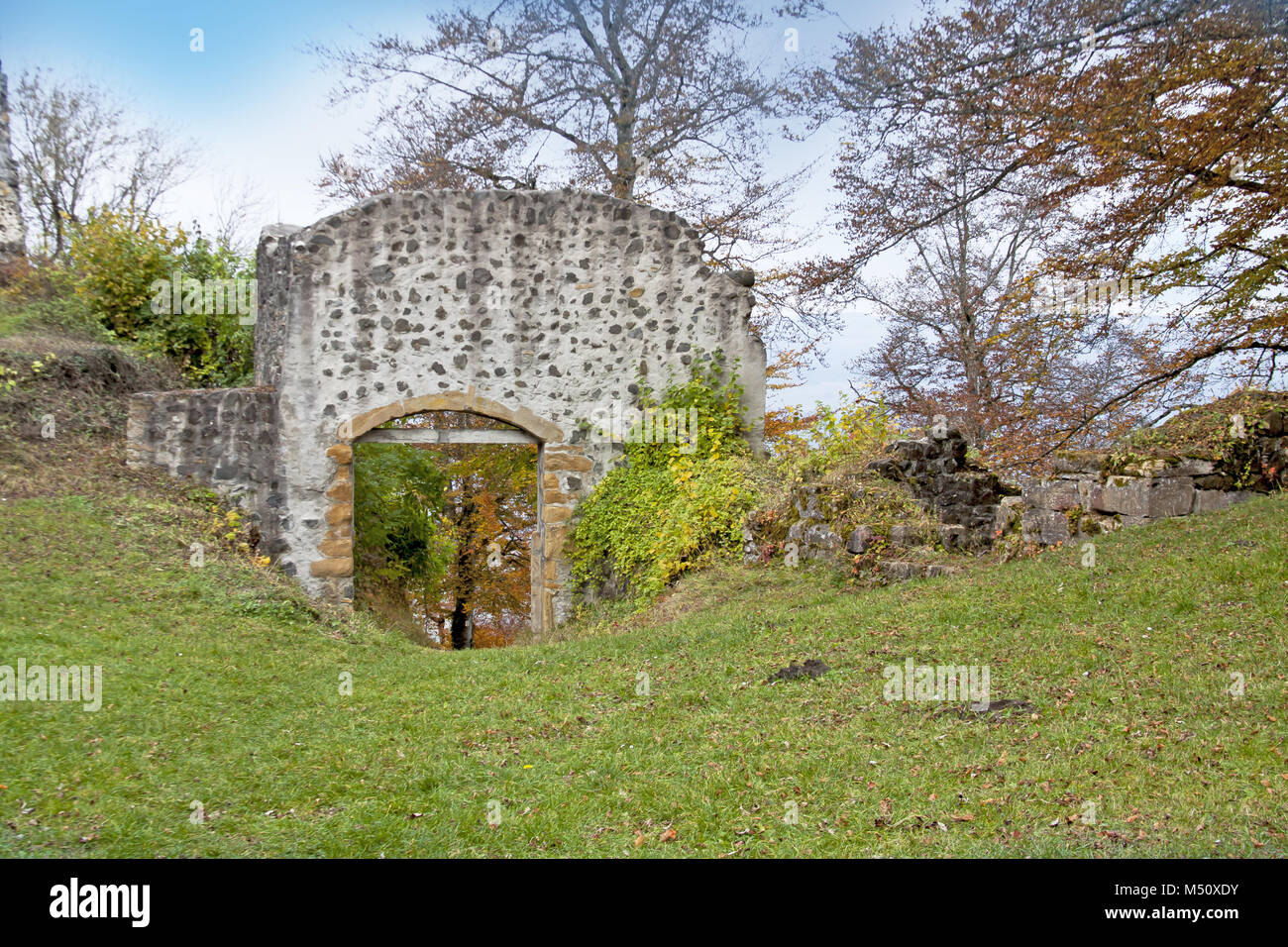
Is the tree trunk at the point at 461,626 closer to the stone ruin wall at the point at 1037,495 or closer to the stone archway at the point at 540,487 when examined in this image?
the stone archway at the point at 540,487

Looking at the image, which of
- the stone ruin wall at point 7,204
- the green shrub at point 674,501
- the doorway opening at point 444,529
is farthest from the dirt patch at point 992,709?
the stone ruin wall at point 7,204

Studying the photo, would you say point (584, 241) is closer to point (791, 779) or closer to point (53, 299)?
point (53, 299)

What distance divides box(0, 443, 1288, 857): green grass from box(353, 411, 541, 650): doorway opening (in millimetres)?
5133

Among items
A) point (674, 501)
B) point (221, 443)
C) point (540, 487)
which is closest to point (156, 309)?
point (221, 443)

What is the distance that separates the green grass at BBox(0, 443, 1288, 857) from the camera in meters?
4.23

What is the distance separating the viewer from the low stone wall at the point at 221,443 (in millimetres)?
10867

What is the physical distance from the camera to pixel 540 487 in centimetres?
1195

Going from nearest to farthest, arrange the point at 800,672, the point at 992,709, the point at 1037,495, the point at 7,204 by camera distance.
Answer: the point at 992,709, the point at 800,672, the point at 1037,495, the point at 7,204

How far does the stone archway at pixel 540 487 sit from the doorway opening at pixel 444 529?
230 cm

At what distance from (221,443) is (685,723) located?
7.37 meters

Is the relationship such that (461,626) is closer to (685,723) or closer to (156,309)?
(156,309)
